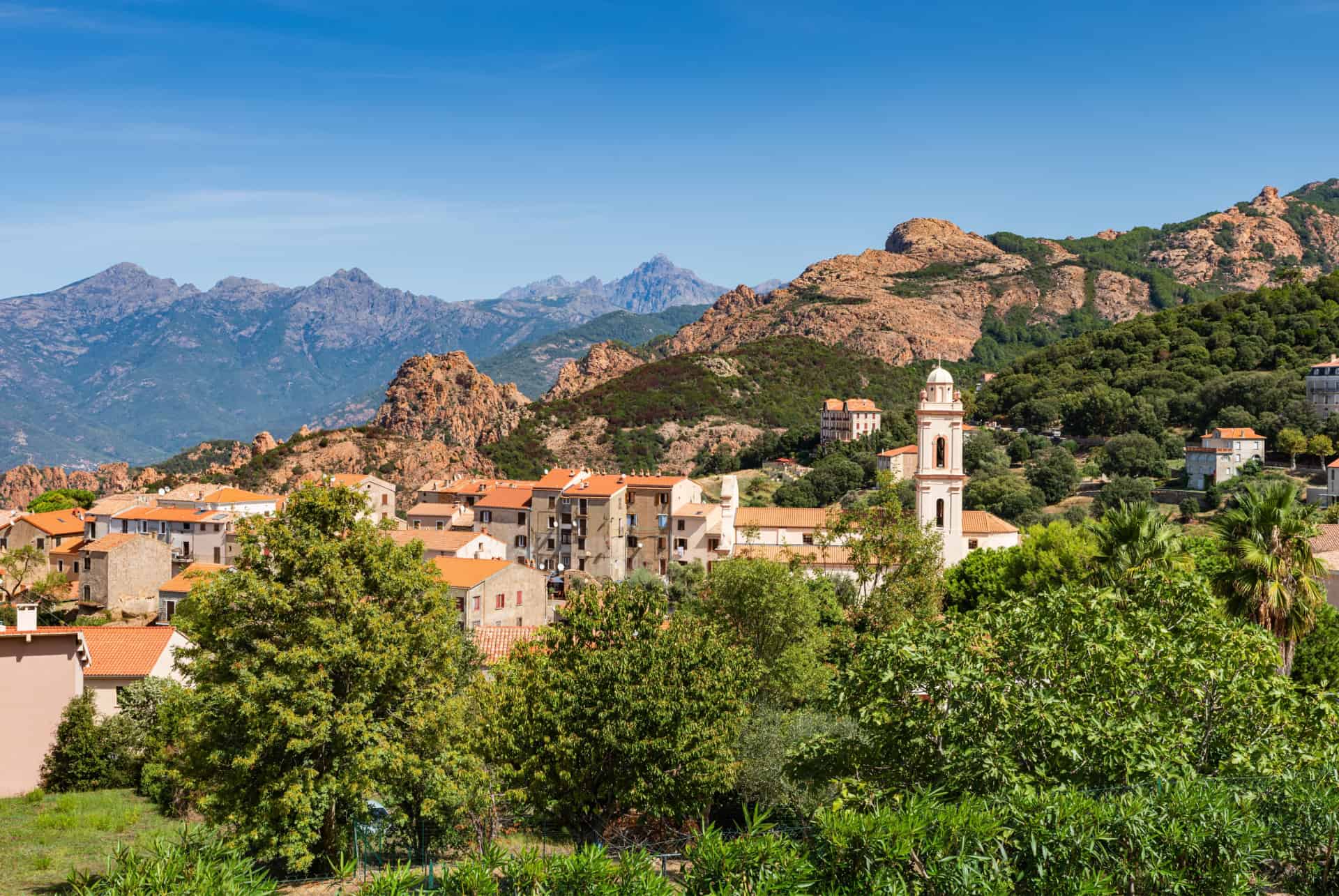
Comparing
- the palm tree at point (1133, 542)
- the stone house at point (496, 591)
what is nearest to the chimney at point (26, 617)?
the stone house at point (496, 591)

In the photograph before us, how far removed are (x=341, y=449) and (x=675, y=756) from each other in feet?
343

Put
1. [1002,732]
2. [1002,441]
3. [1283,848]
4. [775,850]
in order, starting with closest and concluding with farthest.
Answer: [775,850] < [1283,848] < [1002,732] < [1002,441]

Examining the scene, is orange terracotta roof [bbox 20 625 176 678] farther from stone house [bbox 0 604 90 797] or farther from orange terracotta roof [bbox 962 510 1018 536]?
orange terracotta roof [bbox 962 510 1018 536]

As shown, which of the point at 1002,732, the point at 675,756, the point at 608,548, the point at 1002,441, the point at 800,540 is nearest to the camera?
the point at 1002,732

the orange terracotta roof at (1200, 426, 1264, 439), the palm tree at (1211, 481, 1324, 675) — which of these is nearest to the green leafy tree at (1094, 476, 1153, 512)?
the orange terracotta roof at (1200, 426, 1264, 439)

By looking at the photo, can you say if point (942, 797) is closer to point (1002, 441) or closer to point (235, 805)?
point (235, 805)

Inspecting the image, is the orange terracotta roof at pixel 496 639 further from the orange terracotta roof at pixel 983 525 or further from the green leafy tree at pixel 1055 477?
the green leafy tree at pixel 1055 477

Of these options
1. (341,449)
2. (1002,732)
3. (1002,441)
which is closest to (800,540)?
(1002,732)

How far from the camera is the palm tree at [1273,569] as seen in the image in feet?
78.9

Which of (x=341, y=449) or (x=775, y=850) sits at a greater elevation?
(x=341, y=449)

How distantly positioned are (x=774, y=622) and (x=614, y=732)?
52.1 feet

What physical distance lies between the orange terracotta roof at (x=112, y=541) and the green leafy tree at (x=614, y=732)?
51.0 m

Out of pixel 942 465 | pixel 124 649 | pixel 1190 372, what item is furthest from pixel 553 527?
pixel 1190 372

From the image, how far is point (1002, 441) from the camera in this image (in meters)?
114
